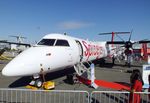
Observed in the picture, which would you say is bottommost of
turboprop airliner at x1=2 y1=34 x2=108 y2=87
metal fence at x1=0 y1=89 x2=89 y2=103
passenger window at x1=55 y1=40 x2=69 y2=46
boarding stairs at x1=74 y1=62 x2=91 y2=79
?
metal fence at x1=0 y1=89 x2=89 y2=103

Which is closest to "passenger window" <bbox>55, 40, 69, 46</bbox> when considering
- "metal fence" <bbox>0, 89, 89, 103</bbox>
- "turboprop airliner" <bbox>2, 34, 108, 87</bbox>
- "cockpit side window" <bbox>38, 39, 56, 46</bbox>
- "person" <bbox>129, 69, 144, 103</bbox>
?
"turboprop airliner" <bbox>2, 34, 108, 87</bbox>

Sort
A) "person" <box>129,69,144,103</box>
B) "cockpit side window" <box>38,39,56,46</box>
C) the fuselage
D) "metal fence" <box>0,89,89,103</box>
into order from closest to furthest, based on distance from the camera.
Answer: "person" <box>129,69,144,103</box> → "metal fence" <box>0,89,89,103</box> → the fuselage → "cockpit side window" <box>38,39,56,46</box>

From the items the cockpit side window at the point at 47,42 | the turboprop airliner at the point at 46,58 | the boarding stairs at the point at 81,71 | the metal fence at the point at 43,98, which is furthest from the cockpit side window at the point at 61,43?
the metal fence at the point at 43,98

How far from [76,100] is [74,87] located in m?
3.65

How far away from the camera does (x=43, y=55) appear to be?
1185cm

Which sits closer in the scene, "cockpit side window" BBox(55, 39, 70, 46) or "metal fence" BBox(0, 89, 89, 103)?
"metal fence" BBox(0, 89, 89, 103)

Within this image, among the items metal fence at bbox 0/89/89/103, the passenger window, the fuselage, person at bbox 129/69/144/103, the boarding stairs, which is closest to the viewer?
person at bbox 129/69/144/103

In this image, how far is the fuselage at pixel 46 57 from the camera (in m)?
10.7

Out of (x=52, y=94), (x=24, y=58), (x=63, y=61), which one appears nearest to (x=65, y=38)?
(x=63, y=61)

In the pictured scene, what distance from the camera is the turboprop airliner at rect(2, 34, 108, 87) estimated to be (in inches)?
424

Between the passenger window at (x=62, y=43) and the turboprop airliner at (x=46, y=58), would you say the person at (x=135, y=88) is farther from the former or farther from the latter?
the passenger window at (x=62, y=43)

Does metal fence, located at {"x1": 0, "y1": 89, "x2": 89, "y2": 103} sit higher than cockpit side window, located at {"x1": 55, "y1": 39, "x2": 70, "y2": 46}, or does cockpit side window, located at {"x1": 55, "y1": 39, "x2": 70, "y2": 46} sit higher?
cockpit side window, located at {"x1": 55, "y1": 39, "x2": 70, "y2": 46}

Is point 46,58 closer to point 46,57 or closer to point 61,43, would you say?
point 46,57

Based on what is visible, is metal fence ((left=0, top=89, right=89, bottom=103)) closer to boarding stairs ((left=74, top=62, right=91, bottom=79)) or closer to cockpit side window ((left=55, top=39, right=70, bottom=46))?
boarding stairs ((left=74, top=62, right=91, bottom=79))
